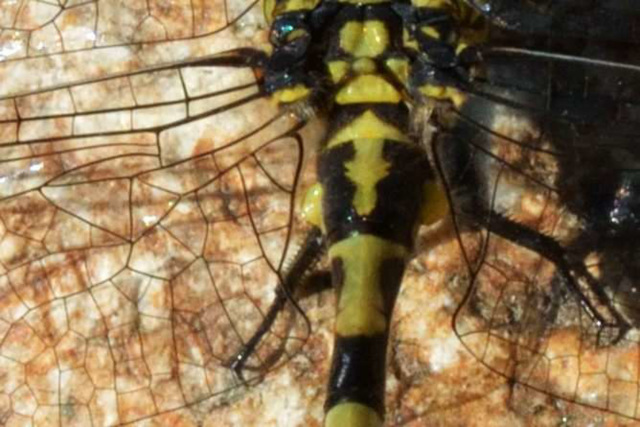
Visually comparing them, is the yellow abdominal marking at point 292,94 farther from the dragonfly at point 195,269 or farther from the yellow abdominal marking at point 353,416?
the yellow abdominal marking at point 353,416

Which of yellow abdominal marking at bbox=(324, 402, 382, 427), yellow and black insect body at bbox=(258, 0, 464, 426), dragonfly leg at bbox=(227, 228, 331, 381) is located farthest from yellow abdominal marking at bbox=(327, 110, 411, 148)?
yellow abdominal marking at bbox=(324, 402, 382, 427)

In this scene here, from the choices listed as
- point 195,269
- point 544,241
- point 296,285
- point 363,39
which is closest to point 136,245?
point 195,269

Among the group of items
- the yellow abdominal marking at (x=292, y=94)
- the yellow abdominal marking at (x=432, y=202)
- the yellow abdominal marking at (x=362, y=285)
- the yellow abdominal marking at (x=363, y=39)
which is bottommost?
the yellow abdominal marking at (x=362, y=285)

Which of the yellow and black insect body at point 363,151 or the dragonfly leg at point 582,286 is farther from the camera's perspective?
the dragonfly leg at point 582,286

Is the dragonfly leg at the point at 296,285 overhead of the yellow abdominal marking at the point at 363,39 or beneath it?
beneath

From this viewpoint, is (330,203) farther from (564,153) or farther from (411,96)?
(564,153)

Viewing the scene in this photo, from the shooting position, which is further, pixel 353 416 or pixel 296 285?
pixel 296 285

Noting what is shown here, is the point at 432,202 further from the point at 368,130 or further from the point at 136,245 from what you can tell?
the point at 136,245

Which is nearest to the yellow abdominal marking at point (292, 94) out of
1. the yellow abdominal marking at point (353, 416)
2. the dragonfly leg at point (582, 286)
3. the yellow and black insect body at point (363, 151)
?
the yellow and black insect body at point (363, 151)
